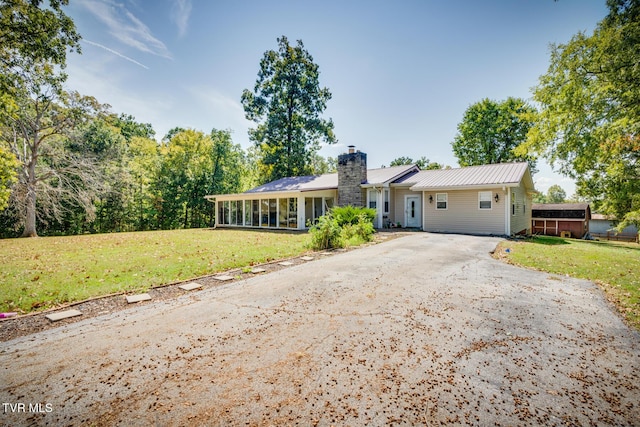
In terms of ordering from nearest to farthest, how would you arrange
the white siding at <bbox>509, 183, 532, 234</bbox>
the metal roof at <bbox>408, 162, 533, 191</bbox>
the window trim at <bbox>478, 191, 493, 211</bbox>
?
1. the metal roof at <bbox>408, 162, 533, 191</bbox>
2. the window trim at <bbox>478, 191, 493, 211</bbox>
3. the white siding at <bbox>509, 183, 532, 234</bbox>

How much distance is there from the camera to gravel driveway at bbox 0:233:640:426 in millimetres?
2145

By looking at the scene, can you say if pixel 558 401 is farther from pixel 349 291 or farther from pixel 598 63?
pixel 598 63

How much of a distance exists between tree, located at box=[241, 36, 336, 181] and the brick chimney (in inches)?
504

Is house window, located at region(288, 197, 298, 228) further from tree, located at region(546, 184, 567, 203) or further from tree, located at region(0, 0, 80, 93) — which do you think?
tree, located at region(546, 184, 567, 203)

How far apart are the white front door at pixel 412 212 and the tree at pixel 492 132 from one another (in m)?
17.6

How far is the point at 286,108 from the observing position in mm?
31000

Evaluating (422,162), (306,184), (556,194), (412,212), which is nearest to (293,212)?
(306,184)

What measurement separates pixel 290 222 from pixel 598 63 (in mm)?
16129

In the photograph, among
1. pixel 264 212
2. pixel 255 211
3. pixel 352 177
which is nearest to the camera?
pixel 352 177

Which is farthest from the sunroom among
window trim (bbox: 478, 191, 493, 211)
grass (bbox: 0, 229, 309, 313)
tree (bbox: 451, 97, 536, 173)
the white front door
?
tree (bbox: 451, 97, 536, 173)

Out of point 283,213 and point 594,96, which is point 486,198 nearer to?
point 594,96

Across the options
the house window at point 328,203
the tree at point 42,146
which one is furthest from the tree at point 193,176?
the house window at point 328,203

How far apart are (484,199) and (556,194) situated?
8743 centimetres

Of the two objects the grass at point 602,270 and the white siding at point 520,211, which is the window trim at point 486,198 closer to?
the white siding at point 520,211
